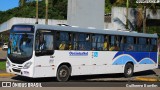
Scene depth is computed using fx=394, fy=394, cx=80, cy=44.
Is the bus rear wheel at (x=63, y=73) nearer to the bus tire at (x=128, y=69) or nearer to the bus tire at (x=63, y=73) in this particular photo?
the bus tire at (x=63, y=73)

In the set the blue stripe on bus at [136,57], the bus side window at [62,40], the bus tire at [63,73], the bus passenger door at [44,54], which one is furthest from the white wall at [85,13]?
the bus passenger door at [44,54]

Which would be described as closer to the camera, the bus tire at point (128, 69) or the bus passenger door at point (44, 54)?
the bus passenger door at point (44, 54)

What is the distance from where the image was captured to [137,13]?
48.7m

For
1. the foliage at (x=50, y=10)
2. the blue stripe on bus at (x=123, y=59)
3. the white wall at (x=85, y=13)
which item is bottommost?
the blue stripe on bus at (x=123, y=59)

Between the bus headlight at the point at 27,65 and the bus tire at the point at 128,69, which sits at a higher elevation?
the bus headlight at the point at 27,65

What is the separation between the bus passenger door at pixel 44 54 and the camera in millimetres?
17094

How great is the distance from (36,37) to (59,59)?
1.75m

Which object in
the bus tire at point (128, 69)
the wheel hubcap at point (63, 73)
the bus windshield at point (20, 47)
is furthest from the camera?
the bus tire at point (128, 69)

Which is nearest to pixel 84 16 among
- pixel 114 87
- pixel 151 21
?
pixel 114 87

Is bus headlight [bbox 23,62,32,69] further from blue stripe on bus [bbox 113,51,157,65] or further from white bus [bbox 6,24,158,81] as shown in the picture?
blue stripe on bus [bbox 113,51,157,65]

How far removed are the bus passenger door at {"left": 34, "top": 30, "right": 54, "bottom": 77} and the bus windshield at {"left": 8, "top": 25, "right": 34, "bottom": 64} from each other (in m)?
0.32

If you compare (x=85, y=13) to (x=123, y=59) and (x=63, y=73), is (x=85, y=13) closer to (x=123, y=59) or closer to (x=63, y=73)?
(x=123, y=59)

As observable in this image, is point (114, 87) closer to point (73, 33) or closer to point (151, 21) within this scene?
point (73, 33)

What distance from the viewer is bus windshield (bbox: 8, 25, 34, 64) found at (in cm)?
1717
